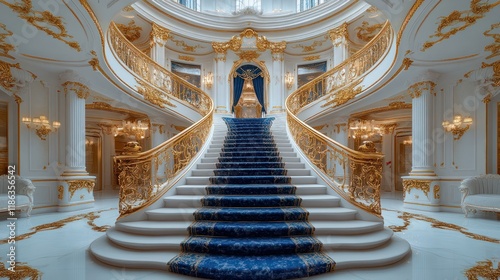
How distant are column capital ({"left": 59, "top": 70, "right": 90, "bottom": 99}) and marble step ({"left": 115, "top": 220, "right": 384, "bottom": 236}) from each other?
4831 millimetres

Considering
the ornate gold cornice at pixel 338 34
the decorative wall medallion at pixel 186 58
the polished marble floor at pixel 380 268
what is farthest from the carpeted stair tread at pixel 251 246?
the decorative wall medallion at pixel 186 58

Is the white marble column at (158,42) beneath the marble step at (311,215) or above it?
above

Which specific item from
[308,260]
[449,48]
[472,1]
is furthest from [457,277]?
[449,48]

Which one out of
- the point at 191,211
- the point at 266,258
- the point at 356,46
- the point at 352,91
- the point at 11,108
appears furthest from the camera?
the point at 356,46

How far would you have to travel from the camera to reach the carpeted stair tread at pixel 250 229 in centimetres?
327

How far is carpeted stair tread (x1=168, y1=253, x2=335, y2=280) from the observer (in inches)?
102

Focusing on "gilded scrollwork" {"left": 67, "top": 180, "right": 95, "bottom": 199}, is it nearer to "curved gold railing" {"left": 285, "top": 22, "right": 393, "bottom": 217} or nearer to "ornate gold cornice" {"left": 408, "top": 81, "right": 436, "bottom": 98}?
"curved gold railing" {"left": 285, "top": 22, "right": 393, "bottom": 217}

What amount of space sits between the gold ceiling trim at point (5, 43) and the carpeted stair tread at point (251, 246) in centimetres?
479

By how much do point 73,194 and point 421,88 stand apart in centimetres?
941

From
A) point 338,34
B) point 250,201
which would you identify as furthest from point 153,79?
point 338,34

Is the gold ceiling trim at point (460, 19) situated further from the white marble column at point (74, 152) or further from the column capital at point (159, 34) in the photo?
the column capital at point (159, 34)

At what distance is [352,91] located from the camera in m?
8.08

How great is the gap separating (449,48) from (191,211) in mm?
5900

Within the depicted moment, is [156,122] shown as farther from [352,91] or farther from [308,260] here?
[308,260]
